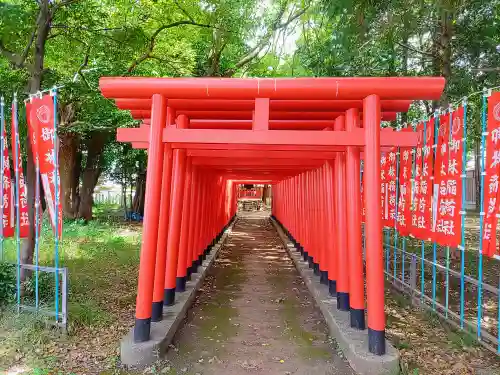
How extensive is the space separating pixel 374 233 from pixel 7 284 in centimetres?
502

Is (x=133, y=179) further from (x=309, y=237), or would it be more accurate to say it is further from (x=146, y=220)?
(x=146, y=220)

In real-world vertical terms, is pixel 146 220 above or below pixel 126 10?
below

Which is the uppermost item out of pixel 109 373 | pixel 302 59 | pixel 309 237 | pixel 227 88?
pixel 302 59

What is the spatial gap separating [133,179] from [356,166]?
16.8 meters

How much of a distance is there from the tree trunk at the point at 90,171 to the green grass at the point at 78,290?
290 cm

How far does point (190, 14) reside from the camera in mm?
10391

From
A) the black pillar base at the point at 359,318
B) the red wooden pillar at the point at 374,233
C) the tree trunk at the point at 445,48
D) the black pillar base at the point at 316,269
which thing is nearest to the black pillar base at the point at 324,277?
the black pillar base at the point at 316,269

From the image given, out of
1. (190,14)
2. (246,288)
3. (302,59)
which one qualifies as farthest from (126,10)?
(246,288)

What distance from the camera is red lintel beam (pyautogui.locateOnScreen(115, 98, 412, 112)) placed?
4609 mm

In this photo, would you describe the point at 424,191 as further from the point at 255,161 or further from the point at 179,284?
the point at 179,284

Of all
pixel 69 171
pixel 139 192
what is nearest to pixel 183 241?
pixel 69 171

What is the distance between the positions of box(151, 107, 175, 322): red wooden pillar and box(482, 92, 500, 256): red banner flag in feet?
12.0

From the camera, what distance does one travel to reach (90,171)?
17.0 meters

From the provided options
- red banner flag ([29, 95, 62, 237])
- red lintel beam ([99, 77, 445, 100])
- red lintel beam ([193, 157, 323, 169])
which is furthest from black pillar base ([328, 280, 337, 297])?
red banner flag ([29, 95, 62, 237])
